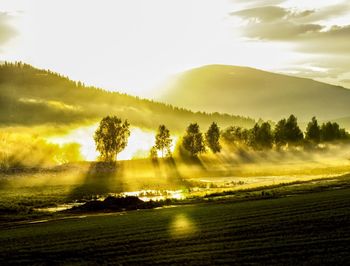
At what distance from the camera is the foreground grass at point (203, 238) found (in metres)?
40.7

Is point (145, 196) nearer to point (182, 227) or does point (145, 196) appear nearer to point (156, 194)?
point (156, 194)

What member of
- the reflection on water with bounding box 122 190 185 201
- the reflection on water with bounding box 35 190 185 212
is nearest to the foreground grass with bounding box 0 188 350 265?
the reflection on water with bounding box 35 190 185 212

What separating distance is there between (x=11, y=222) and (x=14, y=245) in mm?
25813

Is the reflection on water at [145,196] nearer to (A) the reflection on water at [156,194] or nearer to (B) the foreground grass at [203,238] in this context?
(A) the reflection on water at [156,194]

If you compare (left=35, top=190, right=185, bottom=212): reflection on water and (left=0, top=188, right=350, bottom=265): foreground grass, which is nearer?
(left=0, top=188, right=350, bottom=265): foreground grass

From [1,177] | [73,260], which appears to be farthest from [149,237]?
[1,177]

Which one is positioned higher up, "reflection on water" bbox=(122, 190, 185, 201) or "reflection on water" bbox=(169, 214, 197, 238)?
"reflection on water" bbox=(169, 214, 197, 238)

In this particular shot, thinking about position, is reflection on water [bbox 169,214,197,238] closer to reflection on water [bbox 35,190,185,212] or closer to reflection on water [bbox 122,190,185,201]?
reflection on water [bbox 35,190,185,212]

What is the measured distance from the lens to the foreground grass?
1601 inches

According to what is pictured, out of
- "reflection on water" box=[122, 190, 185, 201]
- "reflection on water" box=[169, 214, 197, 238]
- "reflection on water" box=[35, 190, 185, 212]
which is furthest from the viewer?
"reflection on water" box=[122, 190, 185, 201]

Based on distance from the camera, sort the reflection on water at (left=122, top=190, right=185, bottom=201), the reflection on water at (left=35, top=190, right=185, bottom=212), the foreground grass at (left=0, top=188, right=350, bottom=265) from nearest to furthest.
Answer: the foreground grass at (left=0, top=188, right=350, bottom=265) < the reflection on water at (left=35, top=190, right=185, bottom=212) < the reflection on water at (left=122, top=190, right=185, bottom=201)

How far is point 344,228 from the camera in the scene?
45.2m

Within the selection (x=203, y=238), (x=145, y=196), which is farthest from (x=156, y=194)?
(x=203, y=238)

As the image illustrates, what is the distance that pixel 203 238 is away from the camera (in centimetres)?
4894
